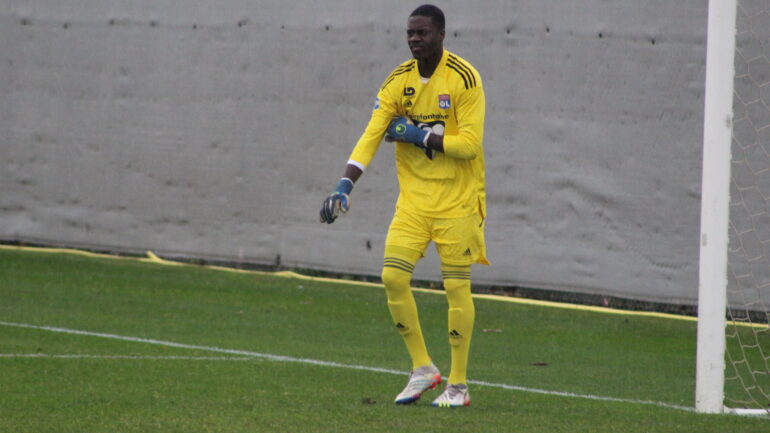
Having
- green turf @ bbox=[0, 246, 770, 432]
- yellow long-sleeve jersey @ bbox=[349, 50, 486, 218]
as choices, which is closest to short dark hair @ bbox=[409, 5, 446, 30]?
yellow long-sleeve jersey @ bbox=[349, 50, 486, 218]

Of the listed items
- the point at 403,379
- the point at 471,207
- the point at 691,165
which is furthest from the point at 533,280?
the point at 471,207

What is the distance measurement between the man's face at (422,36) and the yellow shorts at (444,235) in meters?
0.91

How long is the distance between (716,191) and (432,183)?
5.03ft

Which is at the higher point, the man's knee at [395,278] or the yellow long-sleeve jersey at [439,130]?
the yellow long-sleeve jersey at [439,130]

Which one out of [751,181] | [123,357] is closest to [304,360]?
[123,357]

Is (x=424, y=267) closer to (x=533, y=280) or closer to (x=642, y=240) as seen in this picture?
(x=533, y=280)

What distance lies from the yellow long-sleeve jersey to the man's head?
154 mm

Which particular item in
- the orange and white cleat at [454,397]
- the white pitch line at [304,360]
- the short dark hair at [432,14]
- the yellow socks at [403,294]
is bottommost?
the white pitch line at [304,360]

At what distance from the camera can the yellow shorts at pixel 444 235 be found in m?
7.19

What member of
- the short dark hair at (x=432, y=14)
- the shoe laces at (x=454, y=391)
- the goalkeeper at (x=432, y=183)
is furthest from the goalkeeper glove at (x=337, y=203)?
the shoe laces at (x=454, y=391)

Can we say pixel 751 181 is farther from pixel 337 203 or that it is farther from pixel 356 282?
pixel 337 203

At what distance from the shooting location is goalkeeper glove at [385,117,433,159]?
7.04m

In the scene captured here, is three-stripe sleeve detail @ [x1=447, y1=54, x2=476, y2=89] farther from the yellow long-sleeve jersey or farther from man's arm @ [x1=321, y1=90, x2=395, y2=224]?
man's arm @ [x1=321, y1=90, x2=395, y2=224]

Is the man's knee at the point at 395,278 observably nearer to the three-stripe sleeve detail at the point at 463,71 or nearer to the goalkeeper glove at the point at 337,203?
the goalkeeper glove at the point at 337,203
